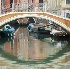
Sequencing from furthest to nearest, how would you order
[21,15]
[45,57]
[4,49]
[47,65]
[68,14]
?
[68,14]
[21,15]
[4,49]
[45,57]
[47,65]

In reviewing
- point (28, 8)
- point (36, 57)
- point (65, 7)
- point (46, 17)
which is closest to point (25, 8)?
point (28, 8)

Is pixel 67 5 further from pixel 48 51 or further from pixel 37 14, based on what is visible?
pixel 48 51

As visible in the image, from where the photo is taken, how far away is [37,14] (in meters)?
12.6

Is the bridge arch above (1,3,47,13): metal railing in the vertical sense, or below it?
below

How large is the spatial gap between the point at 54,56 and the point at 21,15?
3933mm

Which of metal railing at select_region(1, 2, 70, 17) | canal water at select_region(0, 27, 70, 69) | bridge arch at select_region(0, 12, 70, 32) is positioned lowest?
canal water at select_region(0, 27, 70, 69)

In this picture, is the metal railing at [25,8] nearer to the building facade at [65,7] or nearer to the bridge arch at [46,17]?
the bridge arch at [46,17]

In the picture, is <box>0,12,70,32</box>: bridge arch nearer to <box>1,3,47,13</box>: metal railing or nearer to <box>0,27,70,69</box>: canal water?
<box>1,3,47,13</box>: metal railing

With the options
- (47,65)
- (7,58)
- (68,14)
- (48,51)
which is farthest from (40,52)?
(68,14)

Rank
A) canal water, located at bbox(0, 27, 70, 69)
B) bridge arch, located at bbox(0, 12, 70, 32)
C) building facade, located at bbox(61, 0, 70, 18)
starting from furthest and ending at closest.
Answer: building facade, located at bbox(61, 0, 70, 18), bridge arch, located at bbox(0, 12, 70, 32), canal water, located at bbox(0, 27, 70, 69)

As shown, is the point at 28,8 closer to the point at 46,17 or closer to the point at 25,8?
the point at 25,8

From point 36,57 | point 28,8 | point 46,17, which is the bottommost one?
point 36,57

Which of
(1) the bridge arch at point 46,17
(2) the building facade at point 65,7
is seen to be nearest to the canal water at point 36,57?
(1) the bridge arch at point 46,17

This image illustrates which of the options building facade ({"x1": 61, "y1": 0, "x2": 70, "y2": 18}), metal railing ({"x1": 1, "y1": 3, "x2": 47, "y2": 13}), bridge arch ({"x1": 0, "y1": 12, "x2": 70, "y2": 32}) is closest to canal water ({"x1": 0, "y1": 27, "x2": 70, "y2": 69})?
bridge arch ({"x1": 0, "y1": 12, "x2": 70, "y2": 32})
